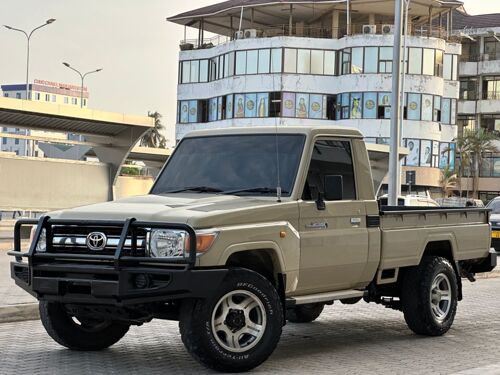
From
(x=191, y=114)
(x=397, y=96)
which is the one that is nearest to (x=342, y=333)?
(x=397, y=96)

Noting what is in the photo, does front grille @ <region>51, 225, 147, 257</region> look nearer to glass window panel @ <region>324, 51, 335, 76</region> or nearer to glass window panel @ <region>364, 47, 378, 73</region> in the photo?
glass window panel @ <region>364, 47, 378, 73</region>

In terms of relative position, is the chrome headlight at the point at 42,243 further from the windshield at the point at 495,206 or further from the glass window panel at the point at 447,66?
the glass window panel at the point at 447,66

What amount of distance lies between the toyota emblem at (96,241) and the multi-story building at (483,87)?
83.6 m

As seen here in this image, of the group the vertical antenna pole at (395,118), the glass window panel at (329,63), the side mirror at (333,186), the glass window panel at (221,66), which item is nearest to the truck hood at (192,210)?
the side mirror at (333,186)

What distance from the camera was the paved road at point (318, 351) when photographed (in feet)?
25.5

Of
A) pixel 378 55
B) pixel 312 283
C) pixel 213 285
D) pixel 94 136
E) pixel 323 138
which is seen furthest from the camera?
pixel 378 55

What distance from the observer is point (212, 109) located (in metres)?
77.4

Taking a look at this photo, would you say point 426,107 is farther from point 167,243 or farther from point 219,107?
point 167,243

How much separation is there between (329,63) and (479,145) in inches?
804

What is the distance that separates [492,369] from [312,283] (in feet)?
5.64

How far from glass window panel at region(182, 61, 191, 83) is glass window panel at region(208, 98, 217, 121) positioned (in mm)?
3741

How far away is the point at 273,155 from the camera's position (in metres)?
8.48

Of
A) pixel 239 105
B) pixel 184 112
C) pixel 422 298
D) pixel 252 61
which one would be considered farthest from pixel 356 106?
pixel 422 298

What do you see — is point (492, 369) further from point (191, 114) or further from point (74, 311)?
point (191, 114)
